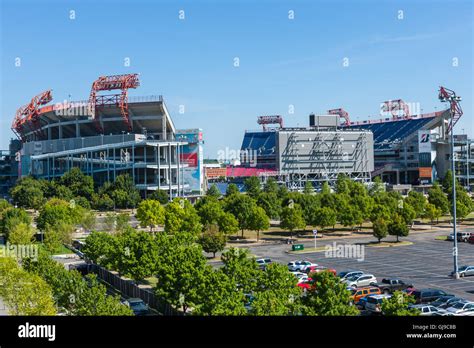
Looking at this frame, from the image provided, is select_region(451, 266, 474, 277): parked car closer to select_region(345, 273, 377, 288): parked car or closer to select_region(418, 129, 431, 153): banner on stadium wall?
select_region(345, 273, 377, 288): parked car

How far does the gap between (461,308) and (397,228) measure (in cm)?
1530

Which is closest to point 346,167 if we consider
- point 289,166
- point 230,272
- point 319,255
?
point 289,166

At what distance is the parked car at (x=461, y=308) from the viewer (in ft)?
42.4

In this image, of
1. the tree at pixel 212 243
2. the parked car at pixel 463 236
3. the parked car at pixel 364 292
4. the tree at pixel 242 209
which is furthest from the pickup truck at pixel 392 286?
the tree at pixel 242 209

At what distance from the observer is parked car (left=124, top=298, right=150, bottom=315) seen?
45.6ft

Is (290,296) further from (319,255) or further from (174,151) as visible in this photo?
(174,151)

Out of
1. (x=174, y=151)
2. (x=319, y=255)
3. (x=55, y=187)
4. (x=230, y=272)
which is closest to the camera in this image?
(x=230, y=272)

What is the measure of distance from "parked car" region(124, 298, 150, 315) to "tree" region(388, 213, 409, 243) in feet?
56.8

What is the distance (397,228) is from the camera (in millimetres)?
28344

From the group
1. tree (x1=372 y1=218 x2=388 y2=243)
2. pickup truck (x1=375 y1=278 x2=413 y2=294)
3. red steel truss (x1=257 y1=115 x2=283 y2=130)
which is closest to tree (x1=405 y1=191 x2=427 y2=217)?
tree (x1=372 y1=218 x2=388 y2=243)

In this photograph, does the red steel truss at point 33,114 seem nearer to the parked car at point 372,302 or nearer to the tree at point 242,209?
the tree at point 242,209

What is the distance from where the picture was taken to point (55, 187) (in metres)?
43.1
